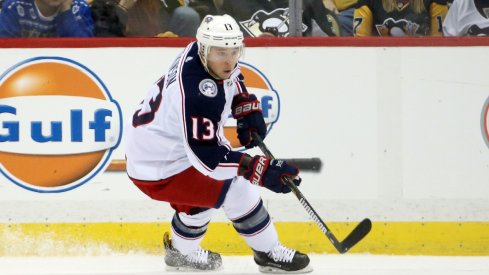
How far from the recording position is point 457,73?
4695 millimetres

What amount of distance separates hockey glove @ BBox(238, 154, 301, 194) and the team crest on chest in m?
0.28

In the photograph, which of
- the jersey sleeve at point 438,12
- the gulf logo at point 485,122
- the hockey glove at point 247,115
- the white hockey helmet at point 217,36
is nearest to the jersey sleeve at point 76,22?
the hockey glove at point 247,115

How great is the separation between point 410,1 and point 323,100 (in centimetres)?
58

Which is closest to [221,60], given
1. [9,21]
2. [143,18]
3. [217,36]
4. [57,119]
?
[217,36]

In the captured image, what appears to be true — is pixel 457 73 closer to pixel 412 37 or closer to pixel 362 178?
pixel 412 37

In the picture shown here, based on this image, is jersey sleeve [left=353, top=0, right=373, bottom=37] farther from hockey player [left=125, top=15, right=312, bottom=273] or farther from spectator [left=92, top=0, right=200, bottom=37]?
hockey player [left=125, top=15, right=312, bottom=273]

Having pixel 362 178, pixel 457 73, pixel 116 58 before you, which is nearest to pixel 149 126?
pixel 116 58

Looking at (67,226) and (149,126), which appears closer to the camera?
(149,126)

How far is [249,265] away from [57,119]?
104 centimetres

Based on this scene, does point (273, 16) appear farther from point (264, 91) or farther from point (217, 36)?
point (217, 36)

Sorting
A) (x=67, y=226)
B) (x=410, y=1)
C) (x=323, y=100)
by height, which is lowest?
(x=67, y=226)

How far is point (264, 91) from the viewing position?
185 inches

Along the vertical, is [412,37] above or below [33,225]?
above

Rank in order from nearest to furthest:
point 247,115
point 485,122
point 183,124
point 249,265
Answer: point 183,124 → point 247,115 → point 249,265 → point 485,122
